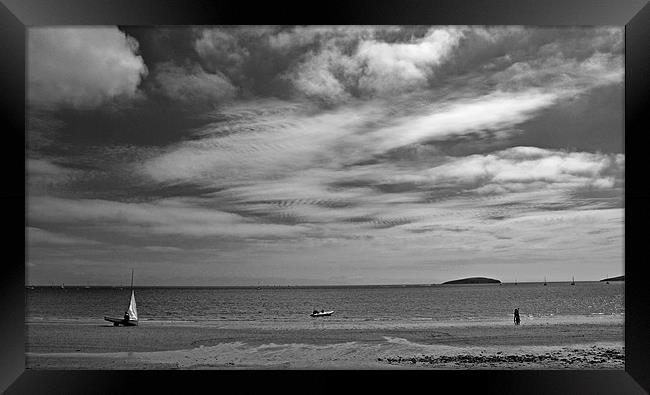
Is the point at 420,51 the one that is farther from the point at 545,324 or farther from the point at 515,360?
the point at 515,360

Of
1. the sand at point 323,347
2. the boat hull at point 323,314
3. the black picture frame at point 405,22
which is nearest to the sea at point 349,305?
the boat hull at point 323,314

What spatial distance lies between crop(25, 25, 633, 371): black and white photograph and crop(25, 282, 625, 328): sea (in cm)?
19

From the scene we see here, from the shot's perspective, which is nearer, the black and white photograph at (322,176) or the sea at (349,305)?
the black and white photograph at (322,176)

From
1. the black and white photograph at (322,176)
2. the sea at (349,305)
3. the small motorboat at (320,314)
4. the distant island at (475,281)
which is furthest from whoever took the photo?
the distant island at (475,281)

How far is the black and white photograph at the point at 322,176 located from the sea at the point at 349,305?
7.5 inches

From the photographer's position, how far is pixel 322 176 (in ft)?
54.4

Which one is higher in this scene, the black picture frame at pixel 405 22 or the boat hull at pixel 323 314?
the black picture frame at pixel 405 22

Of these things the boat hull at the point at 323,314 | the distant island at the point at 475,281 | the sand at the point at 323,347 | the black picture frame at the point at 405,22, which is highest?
the black picture frame at the point at 405,22

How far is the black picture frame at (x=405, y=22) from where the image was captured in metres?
3.68

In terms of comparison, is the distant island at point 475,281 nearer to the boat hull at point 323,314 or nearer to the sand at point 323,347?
the sand at point 323,347

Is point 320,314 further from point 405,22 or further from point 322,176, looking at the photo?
point 405,22

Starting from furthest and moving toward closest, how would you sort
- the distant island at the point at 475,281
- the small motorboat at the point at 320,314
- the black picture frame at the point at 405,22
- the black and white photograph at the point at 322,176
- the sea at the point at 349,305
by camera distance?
the distant island at the point at 475,281 < the sea at the point at 349,305 < the small motorboat at the point at 320,314 < the black and white photograph at the point at 322,176 < the black picture frame at the point at 405,22

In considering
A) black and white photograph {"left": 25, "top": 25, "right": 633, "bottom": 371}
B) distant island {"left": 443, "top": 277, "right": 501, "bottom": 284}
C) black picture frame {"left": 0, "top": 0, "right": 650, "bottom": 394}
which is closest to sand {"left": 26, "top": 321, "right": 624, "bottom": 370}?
black and white photograph {"left": 25, "top": 25, "right": 633, "bottom": 371}

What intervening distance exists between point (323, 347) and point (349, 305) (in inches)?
273
